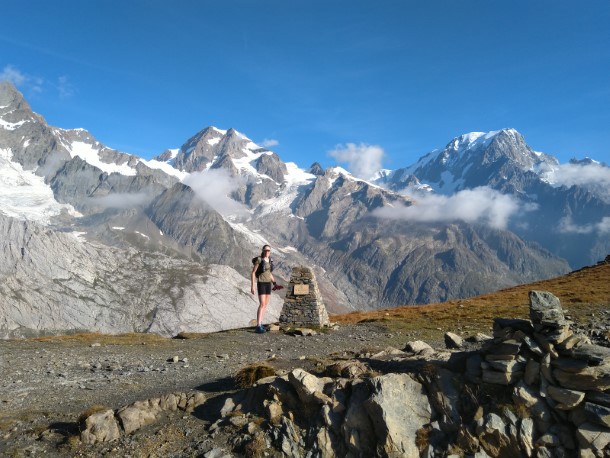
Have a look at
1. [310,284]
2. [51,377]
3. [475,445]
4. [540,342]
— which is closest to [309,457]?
[475,445]

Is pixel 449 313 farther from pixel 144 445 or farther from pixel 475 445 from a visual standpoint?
pixel 144 445

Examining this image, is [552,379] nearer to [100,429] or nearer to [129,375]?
[100,429]

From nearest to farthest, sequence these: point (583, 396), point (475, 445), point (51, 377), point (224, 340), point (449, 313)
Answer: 1. point (583, 396)
2. point (475, 445)
3. point (51, 377)
4. point (224, 340)
5. point (449, 313)

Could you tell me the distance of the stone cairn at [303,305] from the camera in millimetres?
30859

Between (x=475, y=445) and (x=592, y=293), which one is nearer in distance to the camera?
(x=475, y=445)

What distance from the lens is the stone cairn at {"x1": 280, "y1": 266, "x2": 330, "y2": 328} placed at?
101ft

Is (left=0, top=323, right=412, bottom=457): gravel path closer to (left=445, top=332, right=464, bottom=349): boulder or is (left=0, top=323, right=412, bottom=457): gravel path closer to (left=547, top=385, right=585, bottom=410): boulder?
(left=445, top=332, right=464, bottom=349): boulder

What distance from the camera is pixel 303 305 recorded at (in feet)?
103

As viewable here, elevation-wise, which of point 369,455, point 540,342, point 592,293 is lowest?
point 369,455

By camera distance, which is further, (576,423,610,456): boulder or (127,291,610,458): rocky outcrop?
(127,291,610,458): rocky outcrop

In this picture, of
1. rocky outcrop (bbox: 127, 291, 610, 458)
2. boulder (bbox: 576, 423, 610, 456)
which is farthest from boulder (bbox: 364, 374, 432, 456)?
boulder (bbox: 576, 423, 610, 456)

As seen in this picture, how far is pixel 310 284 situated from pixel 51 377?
692 inches

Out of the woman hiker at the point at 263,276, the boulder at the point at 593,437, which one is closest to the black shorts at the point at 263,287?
the woman hiker at the point at 263,276

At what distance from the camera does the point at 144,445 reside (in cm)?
1286
